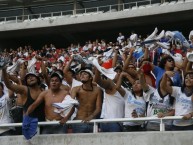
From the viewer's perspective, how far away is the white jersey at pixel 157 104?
867 cm

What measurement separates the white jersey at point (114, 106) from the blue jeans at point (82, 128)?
29 centimetres

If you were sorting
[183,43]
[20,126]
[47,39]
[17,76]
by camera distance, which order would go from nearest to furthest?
1. [20,126]
2. [183,43]
3. [17,76]
4. [47,39]

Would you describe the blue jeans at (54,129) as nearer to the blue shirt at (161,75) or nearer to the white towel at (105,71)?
the white towel at (105,71)

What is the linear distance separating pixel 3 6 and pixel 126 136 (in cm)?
2905

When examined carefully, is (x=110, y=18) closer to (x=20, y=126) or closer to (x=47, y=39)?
(x=47, y=39)

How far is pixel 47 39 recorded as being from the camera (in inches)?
1379

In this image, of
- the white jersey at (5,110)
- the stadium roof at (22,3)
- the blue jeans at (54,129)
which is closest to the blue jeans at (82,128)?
the blue jeans at (54,129)

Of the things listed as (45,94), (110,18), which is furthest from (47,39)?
(45,94)

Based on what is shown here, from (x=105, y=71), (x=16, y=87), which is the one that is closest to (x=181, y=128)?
(x=105, y=71)

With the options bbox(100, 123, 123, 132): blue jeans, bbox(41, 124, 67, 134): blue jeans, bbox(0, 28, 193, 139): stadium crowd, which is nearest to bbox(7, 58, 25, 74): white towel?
bbox(0, 28, 193, 139): stadium crowd

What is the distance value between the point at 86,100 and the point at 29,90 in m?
1.03

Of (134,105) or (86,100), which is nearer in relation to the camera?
Answer: (134,105)

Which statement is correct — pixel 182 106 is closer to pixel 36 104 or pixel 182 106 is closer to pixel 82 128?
pixel 82 128

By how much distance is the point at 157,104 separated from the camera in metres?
8.80
